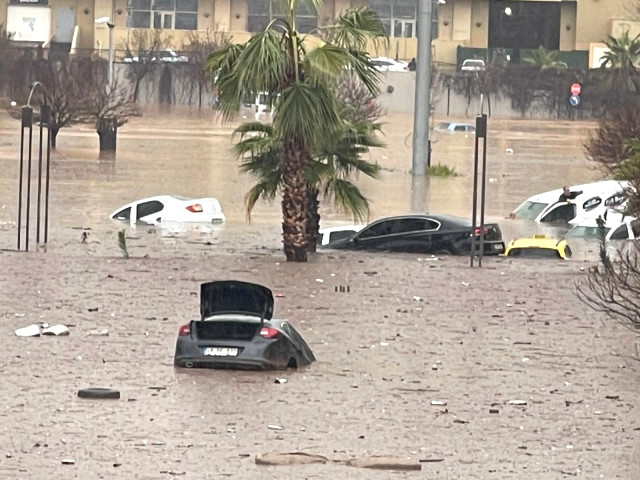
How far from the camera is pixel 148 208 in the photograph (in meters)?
37.6

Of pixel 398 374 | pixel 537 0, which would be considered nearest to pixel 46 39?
pixel 537 0

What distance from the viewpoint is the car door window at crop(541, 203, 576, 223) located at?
132ft

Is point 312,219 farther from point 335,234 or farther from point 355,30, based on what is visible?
point 335,234

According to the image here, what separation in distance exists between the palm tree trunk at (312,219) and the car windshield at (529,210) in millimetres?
13884

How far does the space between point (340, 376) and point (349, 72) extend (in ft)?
36.8

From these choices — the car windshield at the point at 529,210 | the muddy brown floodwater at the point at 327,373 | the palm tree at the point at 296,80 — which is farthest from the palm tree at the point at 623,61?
the palm tree at the point at 296,80

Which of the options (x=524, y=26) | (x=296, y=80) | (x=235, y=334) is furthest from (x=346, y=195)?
(x=524, y=26)

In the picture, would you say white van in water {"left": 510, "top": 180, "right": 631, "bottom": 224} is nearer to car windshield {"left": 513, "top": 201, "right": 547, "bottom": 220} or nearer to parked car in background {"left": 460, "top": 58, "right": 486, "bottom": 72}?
car windshield {"left": 513, "top": 201, "right": 547, "bottom": 220}

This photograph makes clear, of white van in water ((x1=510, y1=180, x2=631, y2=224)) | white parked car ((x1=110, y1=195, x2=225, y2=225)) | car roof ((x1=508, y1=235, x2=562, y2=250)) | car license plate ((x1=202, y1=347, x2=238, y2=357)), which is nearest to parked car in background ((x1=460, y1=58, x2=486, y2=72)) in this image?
white van in water ((x1=510, y1=180, x2=631, y2=224))

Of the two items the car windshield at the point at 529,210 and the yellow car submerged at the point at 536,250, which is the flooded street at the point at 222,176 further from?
the yellow car submerged at the point at 536,250

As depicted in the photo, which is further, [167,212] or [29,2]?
[29,2]

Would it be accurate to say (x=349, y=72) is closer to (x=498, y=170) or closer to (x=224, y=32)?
(x=498, y=170)

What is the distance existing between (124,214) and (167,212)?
0.96 m

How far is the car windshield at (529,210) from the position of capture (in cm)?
4175
